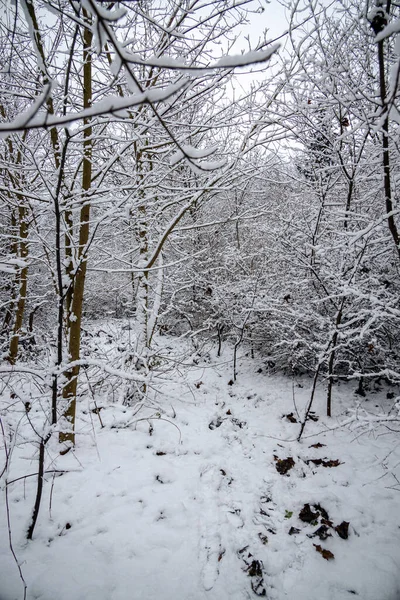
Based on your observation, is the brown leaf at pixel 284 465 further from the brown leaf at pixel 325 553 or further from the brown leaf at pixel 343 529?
the brown leaf at pixel 325 553

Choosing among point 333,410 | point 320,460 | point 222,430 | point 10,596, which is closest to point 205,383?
point 222,430

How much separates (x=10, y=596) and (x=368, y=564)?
2.48m

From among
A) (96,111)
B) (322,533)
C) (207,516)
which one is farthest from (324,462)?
(96,111)

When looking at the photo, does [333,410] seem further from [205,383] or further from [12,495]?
[12,495]

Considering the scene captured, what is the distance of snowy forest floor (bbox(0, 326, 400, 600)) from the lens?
1.96 m

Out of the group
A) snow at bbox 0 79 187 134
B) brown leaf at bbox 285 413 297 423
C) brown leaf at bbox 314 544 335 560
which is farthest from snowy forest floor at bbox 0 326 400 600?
snow at bbox 0 79 187 134

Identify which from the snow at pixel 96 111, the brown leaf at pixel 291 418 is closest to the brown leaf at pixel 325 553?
the brown leaf at pixel 291 418

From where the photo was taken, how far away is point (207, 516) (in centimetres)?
248

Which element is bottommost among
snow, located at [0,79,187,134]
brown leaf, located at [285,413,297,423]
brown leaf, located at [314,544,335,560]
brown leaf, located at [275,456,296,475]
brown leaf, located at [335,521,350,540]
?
brown leaf, located at [314,544,335,560]

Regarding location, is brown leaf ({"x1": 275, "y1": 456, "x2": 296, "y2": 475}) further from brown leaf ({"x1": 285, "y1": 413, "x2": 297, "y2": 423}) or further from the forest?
brown leaf ({"x1": 285, "y1": 413, "x2": 297, "y2": 423})

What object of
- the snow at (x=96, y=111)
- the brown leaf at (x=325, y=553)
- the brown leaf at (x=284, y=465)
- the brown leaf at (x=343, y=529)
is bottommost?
the brown leaf at (x=325, y=553)

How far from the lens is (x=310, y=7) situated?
117 inches

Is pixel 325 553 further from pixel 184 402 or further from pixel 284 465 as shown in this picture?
pixel 184 402

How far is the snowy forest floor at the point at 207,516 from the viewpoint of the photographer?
77.1 inches
